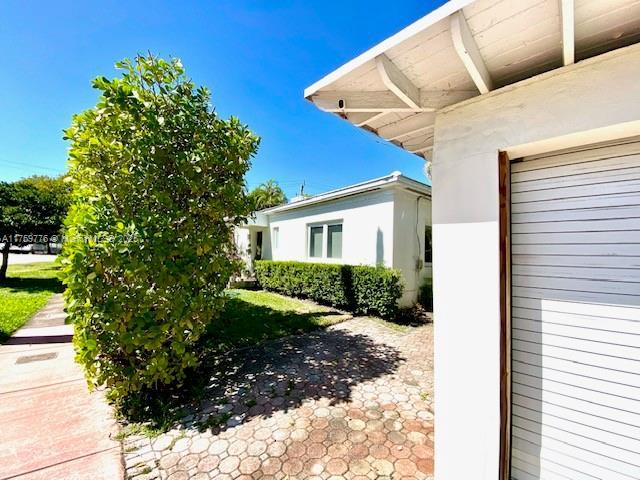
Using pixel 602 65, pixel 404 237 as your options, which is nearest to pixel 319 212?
pixel 404 237

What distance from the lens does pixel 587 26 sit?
162 cm

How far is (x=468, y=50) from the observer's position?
169 cm

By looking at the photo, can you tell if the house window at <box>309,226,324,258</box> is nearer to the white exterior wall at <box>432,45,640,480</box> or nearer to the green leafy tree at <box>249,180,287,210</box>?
the white exterior wall at <box>432,45,640,480</box>

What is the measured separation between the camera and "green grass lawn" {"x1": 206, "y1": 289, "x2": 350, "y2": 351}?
19.9 feet

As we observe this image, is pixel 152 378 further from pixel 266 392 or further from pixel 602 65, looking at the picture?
pixel 602 65

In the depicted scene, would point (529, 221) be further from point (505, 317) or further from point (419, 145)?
point (419, 145)

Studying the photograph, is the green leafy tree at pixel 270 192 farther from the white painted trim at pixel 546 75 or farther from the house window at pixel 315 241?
the white painted trim at pixel 546 75

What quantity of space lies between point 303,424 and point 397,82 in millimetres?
3666

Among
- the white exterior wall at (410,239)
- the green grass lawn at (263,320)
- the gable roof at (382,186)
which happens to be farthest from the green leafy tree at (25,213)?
the white exterior wall at (410,239)

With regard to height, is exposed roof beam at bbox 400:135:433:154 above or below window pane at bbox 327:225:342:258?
above

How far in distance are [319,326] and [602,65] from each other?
666cm

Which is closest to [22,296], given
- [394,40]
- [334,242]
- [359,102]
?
[334,242]

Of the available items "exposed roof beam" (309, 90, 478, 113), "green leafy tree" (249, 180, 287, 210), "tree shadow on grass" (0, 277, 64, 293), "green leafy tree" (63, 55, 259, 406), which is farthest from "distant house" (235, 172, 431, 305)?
"green leafy tree" (249, 180, 287, 210)

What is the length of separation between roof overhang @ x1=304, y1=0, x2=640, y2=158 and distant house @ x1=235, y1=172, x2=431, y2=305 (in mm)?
5718
